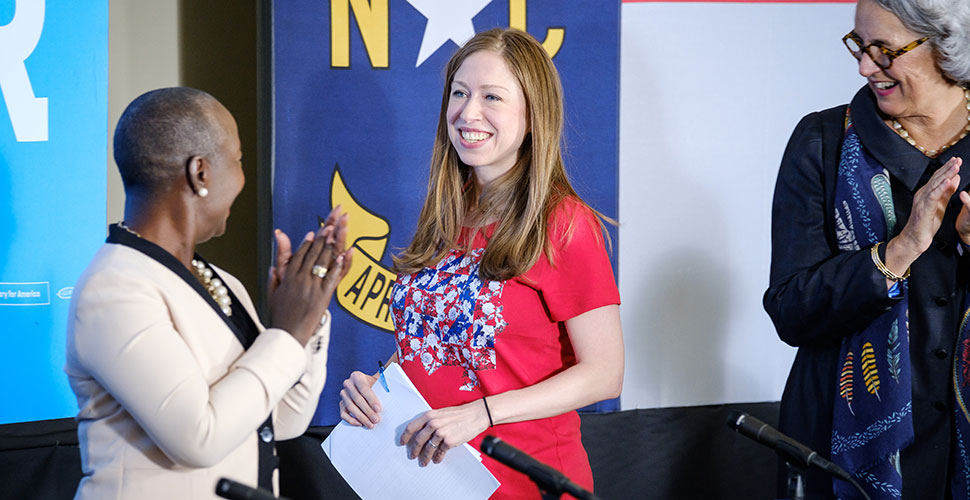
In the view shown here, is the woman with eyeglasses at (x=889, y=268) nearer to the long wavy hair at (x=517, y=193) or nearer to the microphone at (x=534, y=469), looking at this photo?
the long wavy hair at (x=517, y=193)

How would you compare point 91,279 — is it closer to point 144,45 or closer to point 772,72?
point 144,45

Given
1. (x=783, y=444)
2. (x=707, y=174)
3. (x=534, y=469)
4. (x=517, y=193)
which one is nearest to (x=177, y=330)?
(x=534, y=469)

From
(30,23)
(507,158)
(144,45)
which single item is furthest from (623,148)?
(30,23)

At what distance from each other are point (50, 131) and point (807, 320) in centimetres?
198

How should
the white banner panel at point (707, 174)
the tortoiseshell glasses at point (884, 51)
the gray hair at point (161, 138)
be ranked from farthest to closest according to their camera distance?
the white banner panel at point (707, 174) < the tortoiseshell glasses at point (884, 51) < the gray hair at point (161, 138)

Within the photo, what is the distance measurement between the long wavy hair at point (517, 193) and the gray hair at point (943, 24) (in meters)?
0.70

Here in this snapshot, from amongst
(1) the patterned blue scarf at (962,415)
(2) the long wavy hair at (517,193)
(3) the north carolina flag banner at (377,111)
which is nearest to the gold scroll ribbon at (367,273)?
(3) the north carolina flag banner at (377,111)

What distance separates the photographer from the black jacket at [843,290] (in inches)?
69.2

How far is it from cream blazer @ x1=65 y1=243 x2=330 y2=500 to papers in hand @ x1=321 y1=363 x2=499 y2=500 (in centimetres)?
39

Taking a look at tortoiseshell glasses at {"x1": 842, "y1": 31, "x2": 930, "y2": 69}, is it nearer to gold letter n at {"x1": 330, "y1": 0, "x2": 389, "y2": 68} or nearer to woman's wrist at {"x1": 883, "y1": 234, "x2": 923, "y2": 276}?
woman's wrist at {"x1": 883, "y1": 234, "x2": 923, "y2": 276}

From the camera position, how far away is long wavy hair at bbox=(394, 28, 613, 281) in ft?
5.87

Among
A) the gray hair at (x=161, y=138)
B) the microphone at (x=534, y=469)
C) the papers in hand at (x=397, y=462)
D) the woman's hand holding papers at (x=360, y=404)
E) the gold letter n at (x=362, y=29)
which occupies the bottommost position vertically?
the papers in hand at (x=397, y=462)

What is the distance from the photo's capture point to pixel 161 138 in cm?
132

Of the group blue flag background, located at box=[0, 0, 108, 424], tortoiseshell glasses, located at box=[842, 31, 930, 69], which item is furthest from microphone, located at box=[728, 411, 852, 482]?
blue flag background, located at box=[0, 0, 108, 424]
